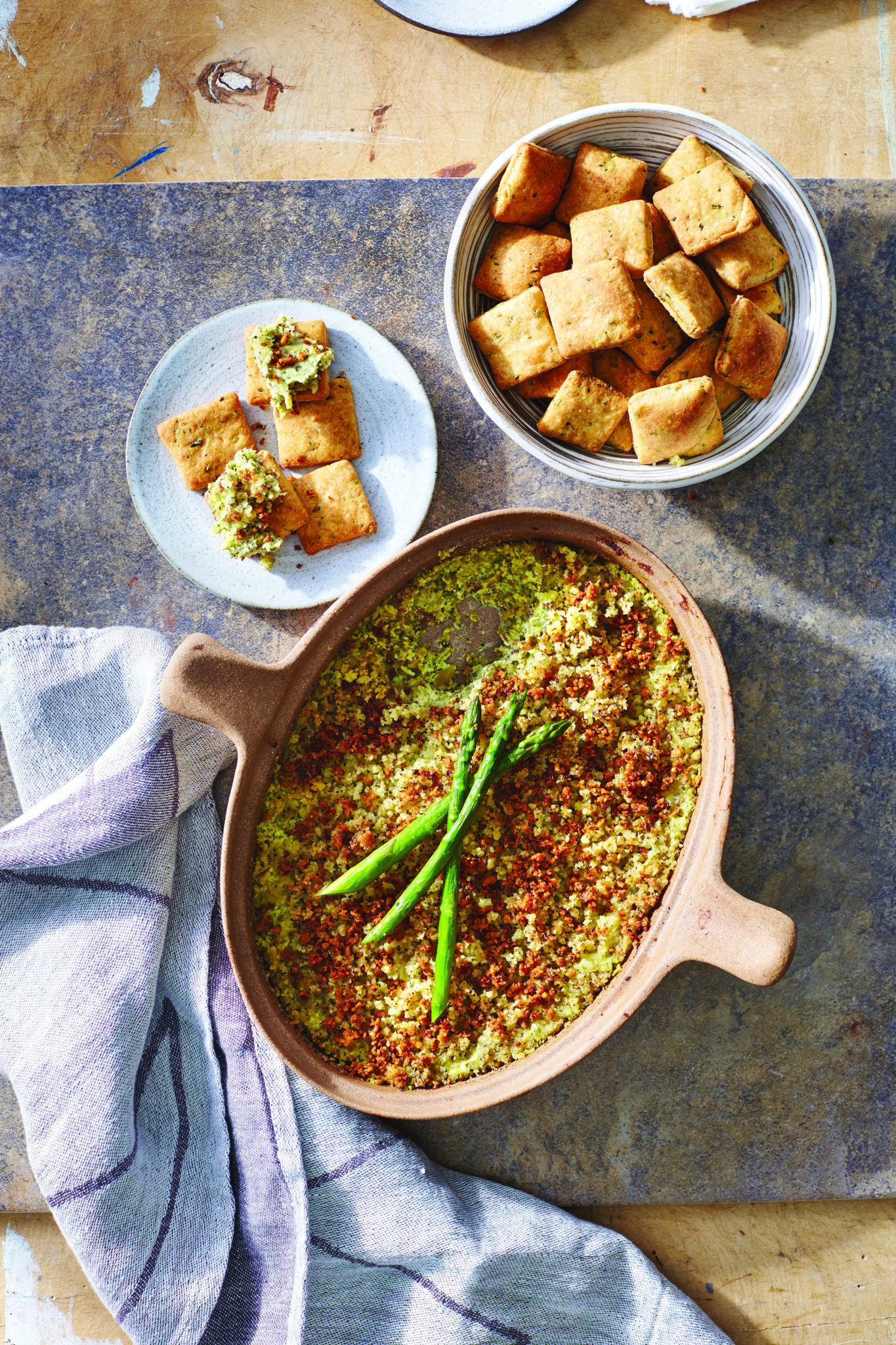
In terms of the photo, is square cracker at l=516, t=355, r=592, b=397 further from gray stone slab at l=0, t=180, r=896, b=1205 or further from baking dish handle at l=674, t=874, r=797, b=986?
baking dish handle at l=674, t=874, r=797, b=986

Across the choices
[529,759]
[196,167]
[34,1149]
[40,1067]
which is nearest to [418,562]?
[529,759]

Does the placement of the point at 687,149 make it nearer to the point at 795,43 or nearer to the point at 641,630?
the point at 795,43

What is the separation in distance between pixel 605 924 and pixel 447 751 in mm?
547

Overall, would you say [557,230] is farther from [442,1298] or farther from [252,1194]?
[442,1298]

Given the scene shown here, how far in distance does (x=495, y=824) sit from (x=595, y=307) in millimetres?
1189

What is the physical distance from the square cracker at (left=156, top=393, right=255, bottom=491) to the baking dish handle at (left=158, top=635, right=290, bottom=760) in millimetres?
519

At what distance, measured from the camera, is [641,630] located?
2.11 metres

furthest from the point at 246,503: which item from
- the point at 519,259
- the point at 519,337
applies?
the point at 519,259

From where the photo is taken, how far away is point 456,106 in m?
2.43

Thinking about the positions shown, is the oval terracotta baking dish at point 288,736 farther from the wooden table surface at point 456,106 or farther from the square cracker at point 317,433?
the wooden table surface at point 456,106

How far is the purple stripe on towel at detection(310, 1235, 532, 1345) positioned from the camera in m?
2.23

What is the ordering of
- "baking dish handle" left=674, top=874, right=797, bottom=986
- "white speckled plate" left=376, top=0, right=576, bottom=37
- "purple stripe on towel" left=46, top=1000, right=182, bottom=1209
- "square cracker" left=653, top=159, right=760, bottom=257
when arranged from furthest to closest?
"white speckled plate" left=376, top=0, right=576, bottom=37 → "purple stripe on towel" left=46, top=1000, right=182, bottom=1209 → "square cracker" left=653, top=159, right=760, bottom=257 → "baking dish handle" left=674, top=874, right=797, bottom=986

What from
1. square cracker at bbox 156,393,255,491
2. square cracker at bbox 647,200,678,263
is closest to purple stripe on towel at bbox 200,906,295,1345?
square cracker at bbox 156,393,255,491

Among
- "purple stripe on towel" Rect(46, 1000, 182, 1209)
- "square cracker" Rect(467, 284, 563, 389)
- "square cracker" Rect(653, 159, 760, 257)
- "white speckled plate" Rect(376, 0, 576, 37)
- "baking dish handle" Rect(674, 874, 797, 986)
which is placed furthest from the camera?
"white speckled plate" Rect(376, 0, 576, 37)
